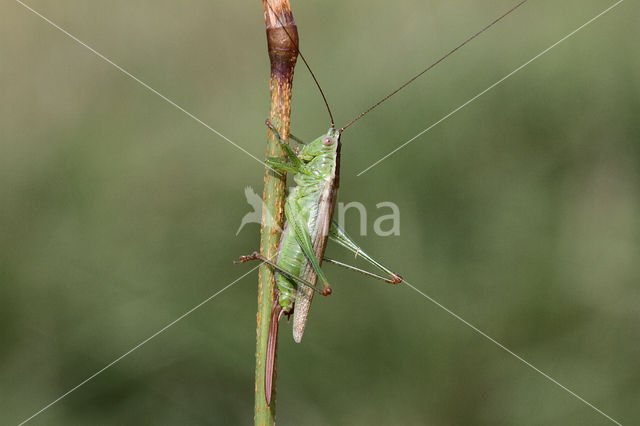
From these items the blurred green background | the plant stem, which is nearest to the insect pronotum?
the plant stem

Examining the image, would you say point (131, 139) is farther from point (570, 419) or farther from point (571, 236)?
point (570, 419)

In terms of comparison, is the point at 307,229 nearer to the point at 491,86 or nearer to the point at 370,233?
the point at 370,233

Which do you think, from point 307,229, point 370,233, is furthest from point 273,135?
point 370,233

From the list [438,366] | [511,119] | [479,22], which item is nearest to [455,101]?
[511,119]

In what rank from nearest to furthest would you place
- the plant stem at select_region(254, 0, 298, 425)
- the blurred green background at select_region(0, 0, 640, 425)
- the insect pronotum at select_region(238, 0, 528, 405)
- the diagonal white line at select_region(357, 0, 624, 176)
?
the plant stem at select_region(254, 0, 298, 425) < the insect pronotum at select_region(238, 0, 528, 405) < the blurred green background at select_region(0, 0, 640, 425) < the diagonal white line at select_region(357, 0, 624, 176)

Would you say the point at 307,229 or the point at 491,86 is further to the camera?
the point at 491,86

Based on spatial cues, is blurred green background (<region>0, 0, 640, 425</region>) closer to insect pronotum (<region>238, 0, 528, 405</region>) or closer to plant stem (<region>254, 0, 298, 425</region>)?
insect pronotum (<region>238, 0, 528, 405</region>)
